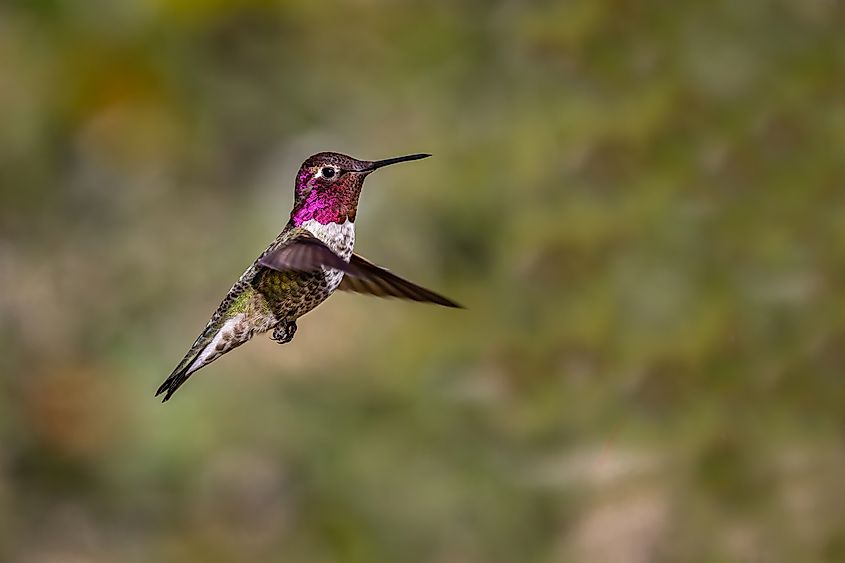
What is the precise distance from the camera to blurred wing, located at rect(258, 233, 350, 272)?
2.14 ft

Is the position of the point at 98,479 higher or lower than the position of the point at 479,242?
lower

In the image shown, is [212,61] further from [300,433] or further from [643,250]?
[643,250]

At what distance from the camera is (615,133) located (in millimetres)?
4105

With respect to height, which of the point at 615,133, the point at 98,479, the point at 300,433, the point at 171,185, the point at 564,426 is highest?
the point at 615,133

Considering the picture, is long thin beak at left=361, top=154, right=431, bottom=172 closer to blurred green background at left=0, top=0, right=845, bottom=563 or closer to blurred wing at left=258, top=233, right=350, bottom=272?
blurred wing at left=258, top=233, right=350, bottom=272

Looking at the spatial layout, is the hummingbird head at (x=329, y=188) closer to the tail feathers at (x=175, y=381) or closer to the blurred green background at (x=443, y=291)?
the tail feathers at (x=175, y=381)

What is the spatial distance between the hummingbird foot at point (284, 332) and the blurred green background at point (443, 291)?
2162 millimetres

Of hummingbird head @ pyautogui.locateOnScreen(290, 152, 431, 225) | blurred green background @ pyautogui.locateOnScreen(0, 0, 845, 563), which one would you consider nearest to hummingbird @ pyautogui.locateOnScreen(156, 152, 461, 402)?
hummingbird head @ pyautogui.locateOnScreen(290, 152, 431, 225)

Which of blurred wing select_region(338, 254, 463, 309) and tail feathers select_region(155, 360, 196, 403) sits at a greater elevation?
blurred wing select_region(338, 254, 463, 309)

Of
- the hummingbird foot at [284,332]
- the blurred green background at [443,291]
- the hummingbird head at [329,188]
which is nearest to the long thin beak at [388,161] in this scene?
the hummingbird head at [329,188]

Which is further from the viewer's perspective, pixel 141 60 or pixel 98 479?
pixel 141 60

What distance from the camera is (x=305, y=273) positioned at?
0.74 meters

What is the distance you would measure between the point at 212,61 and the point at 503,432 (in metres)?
1.58

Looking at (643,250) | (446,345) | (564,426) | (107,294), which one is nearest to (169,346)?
(107,294)
